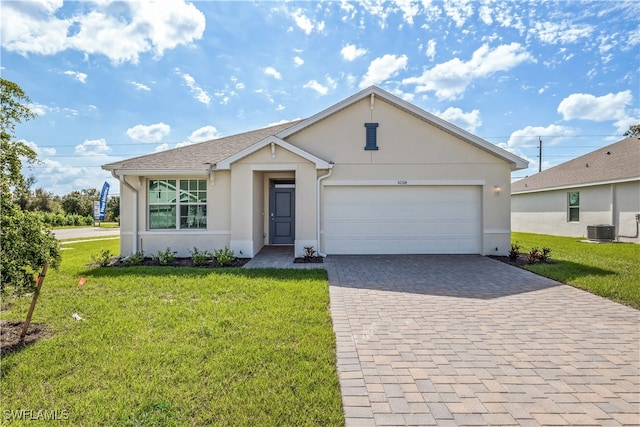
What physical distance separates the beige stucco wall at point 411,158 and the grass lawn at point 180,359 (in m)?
5.88

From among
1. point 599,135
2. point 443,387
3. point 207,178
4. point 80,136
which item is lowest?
point 443,387

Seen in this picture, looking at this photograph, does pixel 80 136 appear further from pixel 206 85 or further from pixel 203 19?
pixel 203 19

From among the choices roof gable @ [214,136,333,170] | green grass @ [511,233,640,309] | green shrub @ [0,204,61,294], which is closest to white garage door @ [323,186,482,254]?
roof gable @ [214,136,333,170]

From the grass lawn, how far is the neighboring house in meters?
16.6

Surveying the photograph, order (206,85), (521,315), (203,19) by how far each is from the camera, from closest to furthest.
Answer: (521,315) → (203,19) → (206,85)

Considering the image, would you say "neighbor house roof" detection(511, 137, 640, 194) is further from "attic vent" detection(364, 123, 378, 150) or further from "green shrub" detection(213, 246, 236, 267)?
"green shrub" detection(213, 246, 236, 267)

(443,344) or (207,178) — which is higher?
(207,178)

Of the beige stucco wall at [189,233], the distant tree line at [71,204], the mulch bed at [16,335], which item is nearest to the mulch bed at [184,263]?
the beige stucco wall at [189,233]

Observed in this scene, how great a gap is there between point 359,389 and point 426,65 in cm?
1470

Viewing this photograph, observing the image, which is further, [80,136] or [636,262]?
[80,136]

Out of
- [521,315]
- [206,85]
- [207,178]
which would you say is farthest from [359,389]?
[206,85]

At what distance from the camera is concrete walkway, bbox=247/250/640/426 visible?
2604 mm

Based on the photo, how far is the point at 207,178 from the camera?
10.2m

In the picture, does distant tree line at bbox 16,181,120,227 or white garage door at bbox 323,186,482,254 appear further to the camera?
distant tree line at bbox 16,181,120,227
